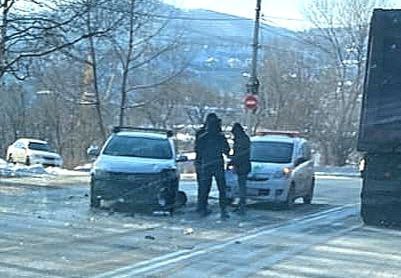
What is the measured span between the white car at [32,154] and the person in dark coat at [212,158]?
89.2 feet

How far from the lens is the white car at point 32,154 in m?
47.3

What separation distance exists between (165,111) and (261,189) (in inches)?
1662

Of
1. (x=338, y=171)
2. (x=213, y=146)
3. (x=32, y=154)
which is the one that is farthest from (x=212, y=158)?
(x=338, y=171)

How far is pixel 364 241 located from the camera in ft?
56.5

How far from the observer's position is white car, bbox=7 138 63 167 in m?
47.3

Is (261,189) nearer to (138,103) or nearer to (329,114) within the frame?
(138,103)

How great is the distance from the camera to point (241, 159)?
69.1 ft

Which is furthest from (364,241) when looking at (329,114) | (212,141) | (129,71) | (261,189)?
(329,114)

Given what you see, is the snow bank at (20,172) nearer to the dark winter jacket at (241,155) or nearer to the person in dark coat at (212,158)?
the dark winter jacket at (241,155)

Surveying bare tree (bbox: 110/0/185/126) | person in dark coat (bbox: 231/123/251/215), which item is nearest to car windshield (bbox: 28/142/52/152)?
bare tree (bbox: 110/0/185/126)

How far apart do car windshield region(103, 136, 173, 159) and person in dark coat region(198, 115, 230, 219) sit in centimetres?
115

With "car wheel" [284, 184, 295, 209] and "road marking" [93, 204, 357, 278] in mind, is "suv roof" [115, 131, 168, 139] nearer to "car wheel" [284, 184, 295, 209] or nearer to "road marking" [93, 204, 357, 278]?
"car wheel" [284, 184, 295, 209]

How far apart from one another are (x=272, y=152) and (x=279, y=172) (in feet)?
4.33

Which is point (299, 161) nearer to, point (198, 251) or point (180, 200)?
point (180, 200)
